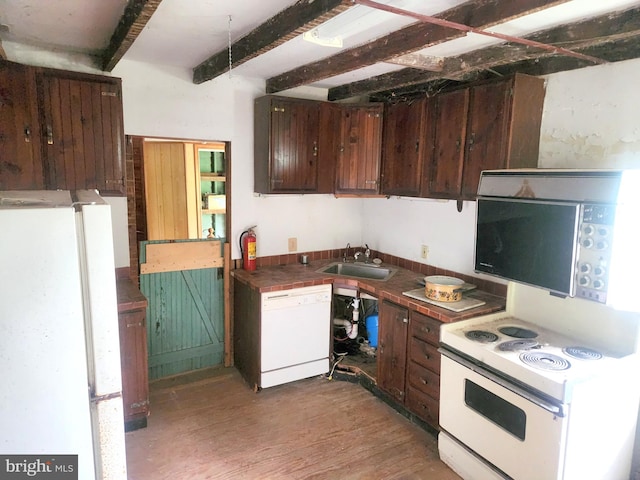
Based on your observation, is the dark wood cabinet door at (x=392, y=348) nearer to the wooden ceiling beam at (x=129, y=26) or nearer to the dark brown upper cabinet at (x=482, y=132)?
the dark brown upper cabinet at (x=482, y=132)

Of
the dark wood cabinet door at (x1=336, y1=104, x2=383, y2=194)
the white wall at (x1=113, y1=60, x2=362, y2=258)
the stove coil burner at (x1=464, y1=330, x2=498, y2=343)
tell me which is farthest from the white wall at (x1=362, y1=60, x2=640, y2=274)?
the white wall at (x1=113, y1=60, x2=362, y2=258)

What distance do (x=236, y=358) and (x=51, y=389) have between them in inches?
99.0

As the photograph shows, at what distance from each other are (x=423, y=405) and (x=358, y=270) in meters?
1.36

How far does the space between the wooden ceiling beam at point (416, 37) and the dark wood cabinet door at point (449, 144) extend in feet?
2.58

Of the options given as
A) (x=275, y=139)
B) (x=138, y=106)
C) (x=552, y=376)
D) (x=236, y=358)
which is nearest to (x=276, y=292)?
(x=236, y=358)

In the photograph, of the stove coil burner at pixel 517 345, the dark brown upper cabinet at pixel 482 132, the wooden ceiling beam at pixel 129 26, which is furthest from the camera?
the dark brown upper cabinet at pixel 482 132

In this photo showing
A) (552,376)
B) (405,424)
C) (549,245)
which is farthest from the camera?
(405,424)

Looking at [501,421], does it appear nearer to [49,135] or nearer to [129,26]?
[129,26]

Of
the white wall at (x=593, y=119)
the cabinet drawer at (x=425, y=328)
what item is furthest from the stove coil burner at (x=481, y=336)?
the white wall at (x=593, y=119)

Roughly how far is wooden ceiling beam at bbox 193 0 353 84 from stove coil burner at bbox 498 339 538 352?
5.52ft

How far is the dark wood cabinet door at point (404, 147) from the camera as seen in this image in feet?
10.1

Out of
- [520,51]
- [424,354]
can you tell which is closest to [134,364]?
[424,354]

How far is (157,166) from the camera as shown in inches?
165

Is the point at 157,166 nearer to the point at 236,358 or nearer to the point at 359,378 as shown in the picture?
the point at 236,358
